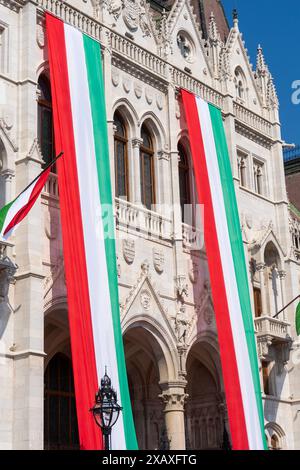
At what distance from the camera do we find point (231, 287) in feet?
89.5

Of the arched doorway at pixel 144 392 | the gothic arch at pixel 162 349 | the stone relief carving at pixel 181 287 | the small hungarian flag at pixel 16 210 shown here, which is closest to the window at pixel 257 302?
the arched doorway at pixel 144 392

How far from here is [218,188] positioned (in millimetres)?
28594

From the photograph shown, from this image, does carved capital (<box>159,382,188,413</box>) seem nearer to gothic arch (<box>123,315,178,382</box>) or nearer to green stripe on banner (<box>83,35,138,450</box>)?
gothic arch (<box>123,315,178,382</box>)

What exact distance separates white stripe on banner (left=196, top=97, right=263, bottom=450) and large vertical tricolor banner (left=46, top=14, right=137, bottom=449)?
5.12 meters

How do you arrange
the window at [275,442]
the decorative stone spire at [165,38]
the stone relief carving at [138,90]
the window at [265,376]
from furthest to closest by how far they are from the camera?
the window at [265,376] < the window at [275,442] < the decorative stone spire at [165,38] < the stone relief carving at [138,90]

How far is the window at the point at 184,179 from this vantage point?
97.5 ft

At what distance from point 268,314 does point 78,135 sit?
11241 millimetres

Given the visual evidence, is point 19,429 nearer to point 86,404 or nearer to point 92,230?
point 86,404

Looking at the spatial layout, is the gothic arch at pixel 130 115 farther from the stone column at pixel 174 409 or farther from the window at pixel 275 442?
the window at pixel 275 442

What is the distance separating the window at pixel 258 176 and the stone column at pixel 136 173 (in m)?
7.27

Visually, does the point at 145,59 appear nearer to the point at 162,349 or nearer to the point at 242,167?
the point at 242,167

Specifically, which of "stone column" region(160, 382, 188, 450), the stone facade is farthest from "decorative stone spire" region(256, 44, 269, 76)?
"stone column" region(160, 382, 188, 450)

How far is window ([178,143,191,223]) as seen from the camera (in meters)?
29.7
